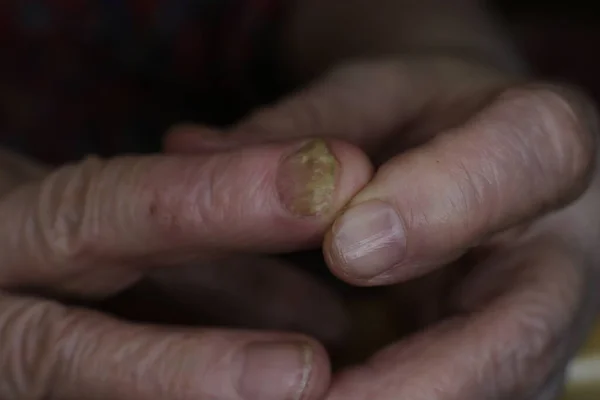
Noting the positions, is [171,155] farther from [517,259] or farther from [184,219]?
[517,259]

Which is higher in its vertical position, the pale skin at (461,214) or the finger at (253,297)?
the pale skin at (461,214)

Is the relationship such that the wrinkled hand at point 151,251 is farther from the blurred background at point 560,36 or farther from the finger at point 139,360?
the blurred background at point 560,36

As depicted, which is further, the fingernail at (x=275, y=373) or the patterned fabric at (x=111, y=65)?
the patterned fabric at (x=111, y=65)

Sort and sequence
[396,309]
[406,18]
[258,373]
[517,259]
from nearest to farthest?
[258,373] → [517,259] → [396,309] → [406,18]

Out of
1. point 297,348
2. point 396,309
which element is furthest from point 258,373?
point 396,309

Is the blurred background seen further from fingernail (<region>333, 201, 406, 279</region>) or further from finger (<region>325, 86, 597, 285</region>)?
fingernail (<region>333, 201, 406, 279</region>)

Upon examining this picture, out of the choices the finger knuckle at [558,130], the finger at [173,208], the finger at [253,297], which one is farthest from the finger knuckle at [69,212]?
the finger knuckle at [558,130]

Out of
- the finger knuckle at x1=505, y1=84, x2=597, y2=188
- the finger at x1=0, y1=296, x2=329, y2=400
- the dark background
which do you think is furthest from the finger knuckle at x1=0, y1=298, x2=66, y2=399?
the dark background

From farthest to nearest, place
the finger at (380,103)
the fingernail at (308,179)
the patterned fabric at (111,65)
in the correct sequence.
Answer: the patterned fabric at (111,65), the finger at (380,103), the fingernail at (308,179)
